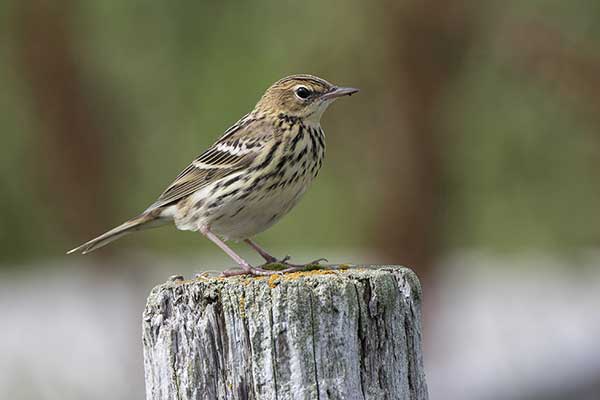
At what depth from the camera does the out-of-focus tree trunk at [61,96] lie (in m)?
11.1

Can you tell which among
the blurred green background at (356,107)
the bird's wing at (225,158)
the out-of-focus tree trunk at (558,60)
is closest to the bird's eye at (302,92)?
the bird's wing at (225,158)

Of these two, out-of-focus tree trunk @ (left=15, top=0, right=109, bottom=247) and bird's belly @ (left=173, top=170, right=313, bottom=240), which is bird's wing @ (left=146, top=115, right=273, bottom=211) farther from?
out-of-focus tree trunk @ (left=15, top=0, right=109, bottom=247)

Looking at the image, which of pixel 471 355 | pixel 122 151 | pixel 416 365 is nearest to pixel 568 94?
pixel 471 355

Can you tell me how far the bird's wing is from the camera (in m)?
6.56

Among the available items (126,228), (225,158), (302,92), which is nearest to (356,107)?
(302,92)

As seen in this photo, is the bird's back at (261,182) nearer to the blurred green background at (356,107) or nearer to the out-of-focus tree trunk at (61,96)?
the blurred green background at (356,107)

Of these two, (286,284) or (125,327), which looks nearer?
(286,284)

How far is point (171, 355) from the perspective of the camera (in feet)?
13.9

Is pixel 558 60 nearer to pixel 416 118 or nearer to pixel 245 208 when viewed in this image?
pixel 416 118

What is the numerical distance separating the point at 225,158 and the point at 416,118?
4610 millimetres

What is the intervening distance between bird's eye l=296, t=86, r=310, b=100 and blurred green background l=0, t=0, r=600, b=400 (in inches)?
151

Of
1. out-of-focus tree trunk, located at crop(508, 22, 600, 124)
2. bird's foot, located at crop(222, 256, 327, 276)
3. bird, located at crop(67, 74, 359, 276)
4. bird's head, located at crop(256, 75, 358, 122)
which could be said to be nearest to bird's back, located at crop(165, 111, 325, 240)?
bird, located at crop(67, 74, 359, 276)

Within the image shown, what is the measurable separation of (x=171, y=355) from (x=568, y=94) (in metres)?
7.60

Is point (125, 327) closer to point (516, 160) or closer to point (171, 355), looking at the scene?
point (516, 160)
